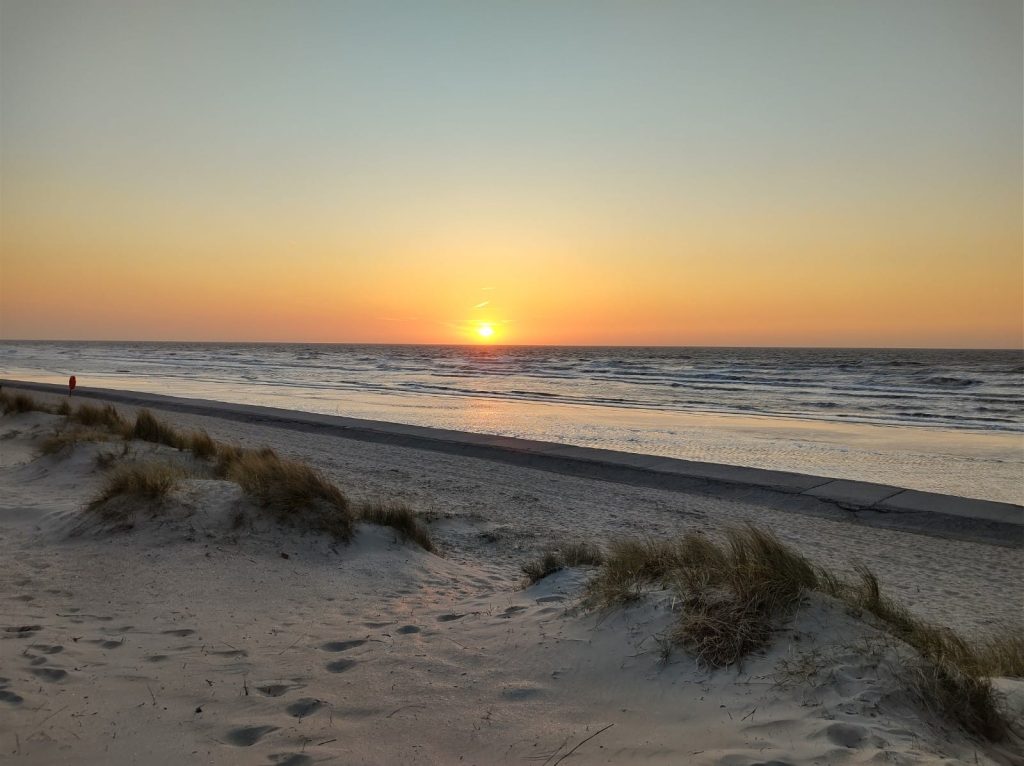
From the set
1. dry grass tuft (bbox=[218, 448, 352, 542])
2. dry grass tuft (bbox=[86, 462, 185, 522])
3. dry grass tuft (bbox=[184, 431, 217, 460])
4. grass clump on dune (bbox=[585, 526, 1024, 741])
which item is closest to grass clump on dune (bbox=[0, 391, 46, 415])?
dry grass tuft (bbox=[184, 431, 217, 460])

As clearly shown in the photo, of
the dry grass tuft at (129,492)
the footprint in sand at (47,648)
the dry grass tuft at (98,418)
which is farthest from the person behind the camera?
the dry grass tuft at (98,418)

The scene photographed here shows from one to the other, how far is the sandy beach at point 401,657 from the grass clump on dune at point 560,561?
0.35ft

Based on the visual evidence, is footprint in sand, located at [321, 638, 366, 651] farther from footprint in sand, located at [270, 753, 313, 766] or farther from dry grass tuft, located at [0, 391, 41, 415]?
dry grass tuft, located at [0, 391, 41, 415]

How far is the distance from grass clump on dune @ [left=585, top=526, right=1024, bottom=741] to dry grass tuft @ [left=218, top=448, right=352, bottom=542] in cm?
278

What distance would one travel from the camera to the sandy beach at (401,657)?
3.04 m

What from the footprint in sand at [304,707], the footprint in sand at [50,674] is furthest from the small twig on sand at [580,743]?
the footprint in sand at [50,674]

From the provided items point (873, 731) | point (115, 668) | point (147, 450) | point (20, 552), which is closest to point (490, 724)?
point (873, 731)

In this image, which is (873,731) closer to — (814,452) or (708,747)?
(708,747)

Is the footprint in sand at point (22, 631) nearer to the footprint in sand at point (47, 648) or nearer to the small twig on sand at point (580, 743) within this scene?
the footprint in sand at point (47, 648)

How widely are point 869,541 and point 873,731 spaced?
5.78m

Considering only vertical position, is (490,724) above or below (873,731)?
below

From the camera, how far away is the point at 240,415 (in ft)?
61.9

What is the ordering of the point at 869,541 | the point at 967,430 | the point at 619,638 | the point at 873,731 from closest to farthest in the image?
the point at 873,731 < the point at 619,638 < the point at 869,541 < the point at 967,430

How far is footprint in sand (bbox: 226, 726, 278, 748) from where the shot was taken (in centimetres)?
309
